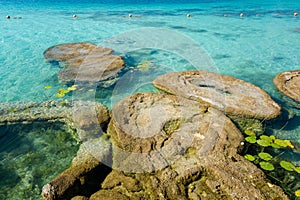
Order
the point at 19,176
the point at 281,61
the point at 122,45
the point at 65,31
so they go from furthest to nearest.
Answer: the point at 65,31, the point at 122,45, the point at 281,61, the point at 19,176

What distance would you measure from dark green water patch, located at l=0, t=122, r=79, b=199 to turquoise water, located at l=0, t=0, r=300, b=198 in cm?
160

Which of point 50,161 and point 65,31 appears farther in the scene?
point 65,31

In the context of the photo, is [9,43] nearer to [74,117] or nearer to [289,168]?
[74,117]

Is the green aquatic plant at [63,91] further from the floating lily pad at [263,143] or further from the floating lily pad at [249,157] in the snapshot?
the floating lily pad at [263,143]

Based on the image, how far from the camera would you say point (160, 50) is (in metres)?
9.92

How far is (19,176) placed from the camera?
382cm

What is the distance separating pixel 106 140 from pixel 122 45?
688 centimetres

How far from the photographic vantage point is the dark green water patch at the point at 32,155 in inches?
143

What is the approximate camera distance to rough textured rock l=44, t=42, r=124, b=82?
693 centimetres

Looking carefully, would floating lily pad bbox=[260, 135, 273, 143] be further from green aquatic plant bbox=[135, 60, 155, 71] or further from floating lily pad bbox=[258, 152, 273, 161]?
green aquatic plant bbox=[135, 60, 155, 71]

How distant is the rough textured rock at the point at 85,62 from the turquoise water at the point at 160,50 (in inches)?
16.4

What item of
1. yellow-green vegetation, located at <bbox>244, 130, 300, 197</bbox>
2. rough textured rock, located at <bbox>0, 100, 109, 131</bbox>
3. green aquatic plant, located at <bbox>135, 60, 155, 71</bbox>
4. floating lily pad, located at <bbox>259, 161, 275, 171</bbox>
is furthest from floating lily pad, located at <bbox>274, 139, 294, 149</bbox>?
green aquatic plant, located at <bbox>135, 60, 155, 71</bbox>

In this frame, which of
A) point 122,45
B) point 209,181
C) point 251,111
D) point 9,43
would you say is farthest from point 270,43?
point 9,43

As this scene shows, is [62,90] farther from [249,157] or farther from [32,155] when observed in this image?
[249,157]
